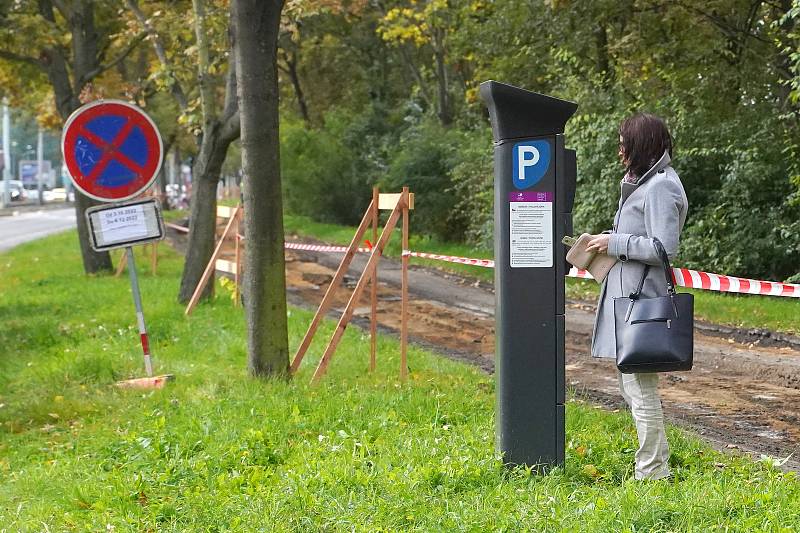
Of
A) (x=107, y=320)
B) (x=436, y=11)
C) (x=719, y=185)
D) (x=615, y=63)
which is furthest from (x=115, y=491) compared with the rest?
(x=436, y=11)

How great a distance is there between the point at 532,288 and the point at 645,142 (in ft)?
2.94

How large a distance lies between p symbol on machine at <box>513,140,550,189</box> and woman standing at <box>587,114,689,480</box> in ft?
1.27

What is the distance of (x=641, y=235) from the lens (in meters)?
4.86

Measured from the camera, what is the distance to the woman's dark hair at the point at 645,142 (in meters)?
4.79

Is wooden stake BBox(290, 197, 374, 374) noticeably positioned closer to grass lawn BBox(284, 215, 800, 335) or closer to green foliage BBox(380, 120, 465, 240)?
grass lawn BBox(284, 215, 800, 335)

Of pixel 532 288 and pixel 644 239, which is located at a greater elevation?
pixel 644 239

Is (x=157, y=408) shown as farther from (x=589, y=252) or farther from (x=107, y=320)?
(x=107, y=320)

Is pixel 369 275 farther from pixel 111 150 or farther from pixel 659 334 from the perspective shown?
pixel 659 334

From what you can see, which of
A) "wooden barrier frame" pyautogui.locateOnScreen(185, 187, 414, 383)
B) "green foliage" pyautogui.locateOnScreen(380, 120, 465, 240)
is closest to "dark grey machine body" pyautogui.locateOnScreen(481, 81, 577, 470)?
"wooden barrier frame" pyautogui.locateOnScreen(185, 187, 414, 383)

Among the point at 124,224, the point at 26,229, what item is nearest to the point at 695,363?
the point at 124,224

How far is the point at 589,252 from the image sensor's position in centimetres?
491

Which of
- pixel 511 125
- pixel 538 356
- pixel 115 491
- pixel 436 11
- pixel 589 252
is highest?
pixel 436 11

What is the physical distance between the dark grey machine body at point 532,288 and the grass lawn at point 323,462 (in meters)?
0.25

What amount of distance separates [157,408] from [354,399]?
1.55m
